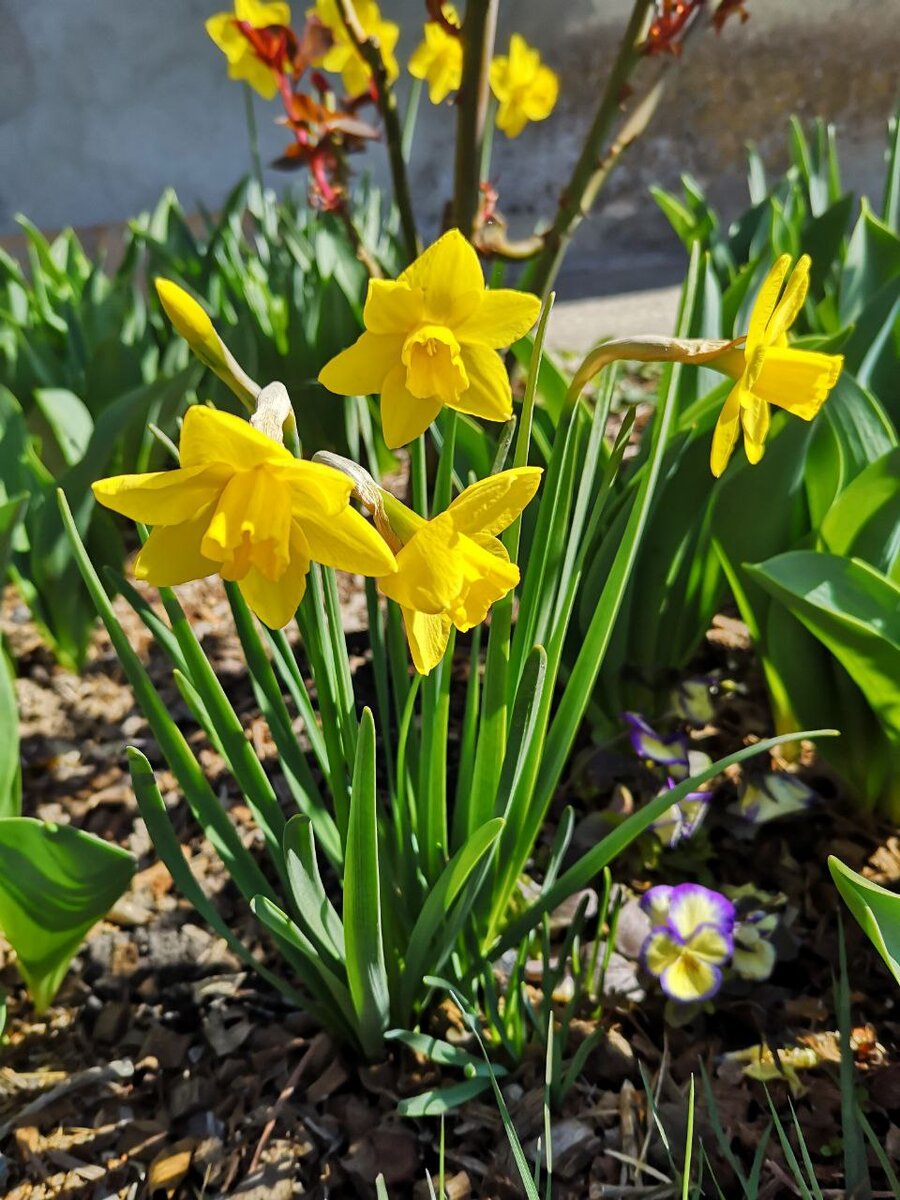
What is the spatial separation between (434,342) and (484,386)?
0.19 feet

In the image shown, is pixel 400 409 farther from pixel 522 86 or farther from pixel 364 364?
pixel 522 86

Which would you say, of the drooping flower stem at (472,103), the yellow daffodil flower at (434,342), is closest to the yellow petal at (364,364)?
the yellow daffodil flower at (434,342)

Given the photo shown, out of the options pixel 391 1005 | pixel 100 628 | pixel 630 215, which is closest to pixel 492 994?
pixel 391 1005

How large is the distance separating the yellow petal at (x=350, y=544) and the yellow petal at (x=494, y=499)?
0.20 ft

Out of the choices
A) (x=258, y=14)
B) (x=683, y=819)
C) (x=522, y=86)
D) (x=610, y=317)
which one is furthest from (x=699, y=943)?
(x=610, y=317)

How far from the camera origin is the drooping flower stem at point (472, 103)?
4.65ft

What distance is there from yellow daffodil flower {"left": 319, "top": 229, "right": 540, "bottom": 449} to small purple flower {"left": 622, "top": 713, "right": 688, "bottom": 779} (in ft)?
1.99

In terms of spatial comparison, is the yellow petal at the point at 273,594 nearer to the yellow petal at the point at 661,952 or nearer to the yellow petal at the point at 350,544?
the yellow petal at the point at 350,544

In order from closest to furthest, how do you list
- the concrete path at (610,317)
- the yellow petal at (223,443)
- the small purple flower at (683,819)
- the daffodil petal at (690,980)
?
the yellow petal at (223,443) → the daffodil petal at (690,980) → the small purple flower at (683,819) → the concrete path at (610,317)

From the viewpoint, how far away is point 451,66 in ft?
6.08

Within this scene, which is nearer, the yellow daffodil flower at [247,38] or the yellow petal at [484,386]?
the yellow petal at [484,386]

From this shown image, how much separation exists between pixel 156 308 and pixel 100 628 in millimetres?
848

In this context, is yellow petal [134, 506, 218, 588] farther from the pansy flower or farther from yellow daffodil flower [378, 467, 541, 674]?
the pansy flower

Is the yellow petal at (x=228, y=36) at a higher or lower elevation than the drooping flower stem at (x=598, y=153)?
higher
